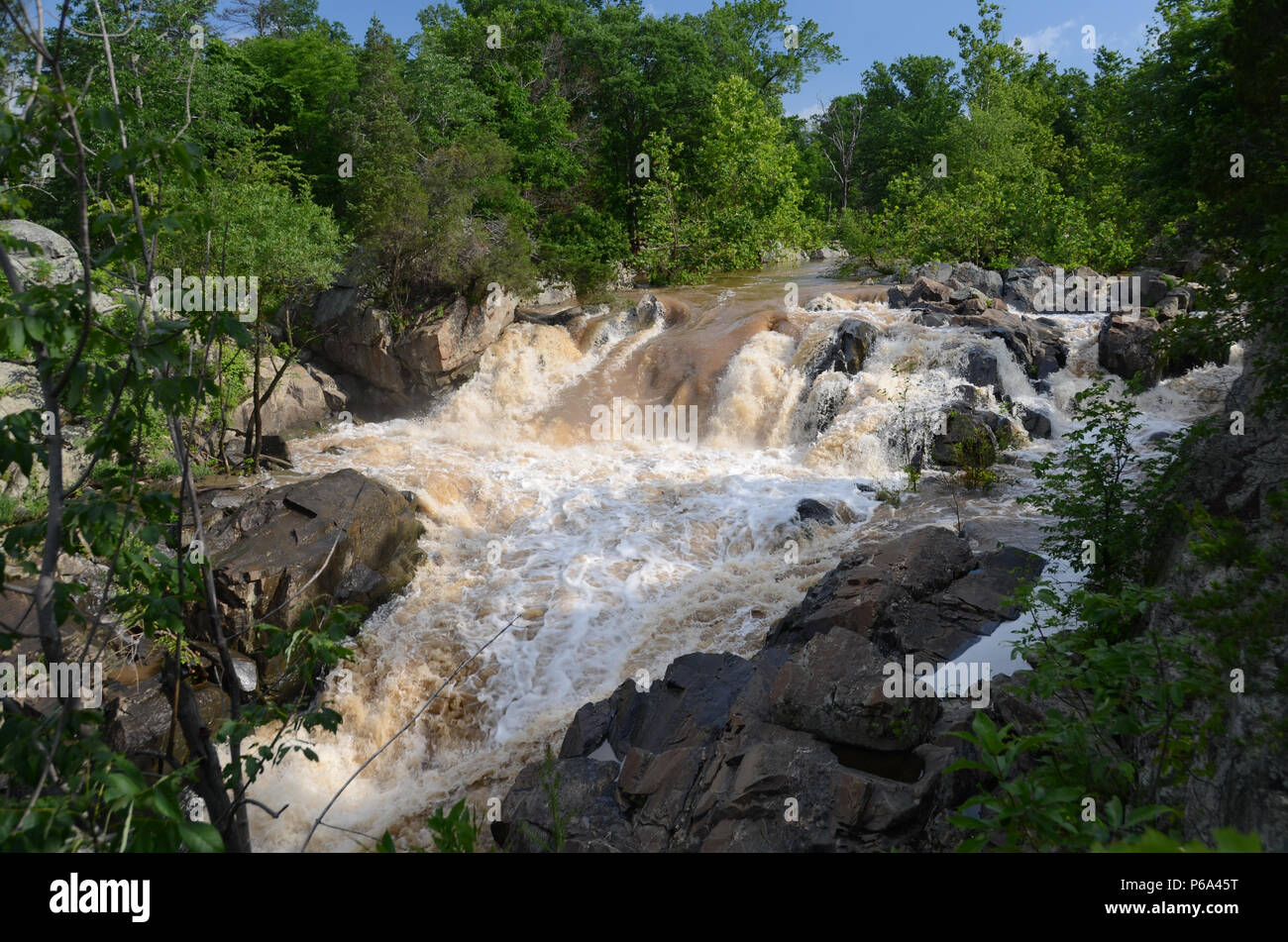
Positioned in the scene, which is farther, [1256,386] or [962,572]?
[962,572]

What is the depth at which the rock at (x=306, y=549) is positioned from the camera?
29.3 ft

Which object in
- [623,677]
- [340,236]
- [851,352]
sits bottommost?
[623,677]

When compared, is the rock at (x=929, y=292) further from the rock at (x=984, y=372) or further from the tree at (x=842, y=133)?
the tree at (x=842, y=133)

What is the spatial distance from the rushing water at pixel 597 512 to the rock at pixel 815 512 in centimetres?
20

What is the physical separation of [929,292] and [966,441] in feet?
22.8

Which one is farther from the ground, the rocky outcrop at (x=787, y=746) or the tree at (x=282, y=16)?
the tree at (x=282, y=16)

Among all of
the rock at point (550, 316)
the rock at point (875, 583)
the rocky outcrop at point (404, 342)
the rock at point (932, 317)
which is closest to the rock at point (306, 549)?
the rock at point (875, 583)

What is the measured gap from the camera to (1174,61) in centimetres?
1642

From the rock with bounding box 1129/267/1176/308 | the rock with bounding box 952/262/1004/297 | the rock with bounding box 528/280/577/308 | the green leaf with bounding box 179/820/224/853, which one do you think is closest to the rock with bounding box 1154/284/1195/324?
the rock with bounding box 1129/267/1176/308

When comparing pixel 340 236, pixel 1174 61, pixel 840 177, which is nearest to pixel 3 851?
pixel 340 236

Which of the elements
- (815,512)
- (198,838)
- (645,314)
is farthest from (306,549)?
(645,314)

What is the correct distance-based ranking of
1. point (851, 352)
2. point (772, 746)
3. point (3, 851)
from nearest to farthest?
point (3, 851)
point (772, 746)
point (851, 352)

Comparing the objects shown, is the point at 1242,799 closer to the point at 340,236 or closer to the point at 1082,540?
the point at 1082,540

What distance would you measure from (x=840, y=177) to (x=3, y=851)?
48096mm
